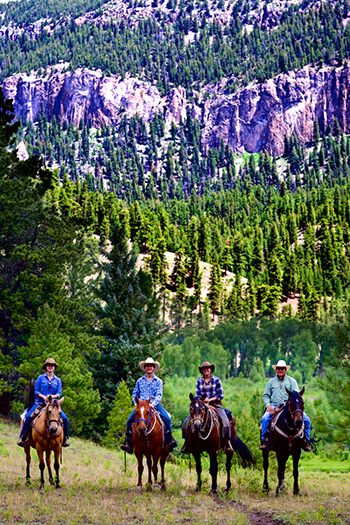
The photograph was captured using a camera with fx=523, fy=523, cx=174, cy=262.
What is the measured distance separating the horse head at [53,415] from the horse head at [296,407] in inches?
229

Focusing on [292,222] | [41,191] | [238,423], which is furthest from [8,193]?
[292,222]

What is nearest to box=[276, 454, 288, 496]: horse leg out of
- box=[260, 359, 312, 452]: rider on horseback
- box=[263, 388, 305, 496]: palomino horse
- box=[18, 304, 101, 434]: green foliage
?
box=[263, 388, 305, 496]: palomino horse

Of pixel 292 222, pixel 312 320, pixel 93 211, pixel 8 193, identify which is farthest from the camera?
pixel 292 222

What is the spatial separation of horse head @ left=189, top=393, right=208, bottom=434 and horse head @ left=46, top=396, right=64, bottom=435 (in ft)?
10.9

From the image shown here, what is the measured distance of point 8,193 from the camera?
96.8 ft

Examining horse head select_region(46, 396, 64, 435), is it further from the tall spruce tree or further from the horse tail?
the tall spruce tree

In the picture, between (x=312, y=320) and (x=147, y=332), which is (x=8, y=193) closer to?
(x=147, y=332)

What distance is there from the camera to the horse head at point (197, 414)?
12828mm

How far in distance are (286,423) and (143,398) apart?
378 centimetres

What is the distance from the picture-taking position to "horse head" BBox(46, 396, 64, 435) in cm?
1280

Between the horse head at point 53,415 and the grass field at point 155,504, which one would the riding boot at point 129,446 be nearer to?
the grass field at point 155,504

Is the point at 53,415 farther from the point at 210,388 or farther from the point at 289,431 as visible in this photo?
the point at 289,431

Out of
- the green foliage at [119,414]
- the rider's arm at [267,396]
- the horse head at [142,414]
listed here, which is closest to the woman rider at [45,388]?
the horse head at [142,414]

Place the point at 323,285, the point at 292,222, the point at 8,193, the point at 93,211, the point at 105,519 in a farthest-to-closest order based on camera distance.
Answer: the point at 292,222
the point at 323,285
the point at 93,211
the point at 8,193
the point at 105,519
